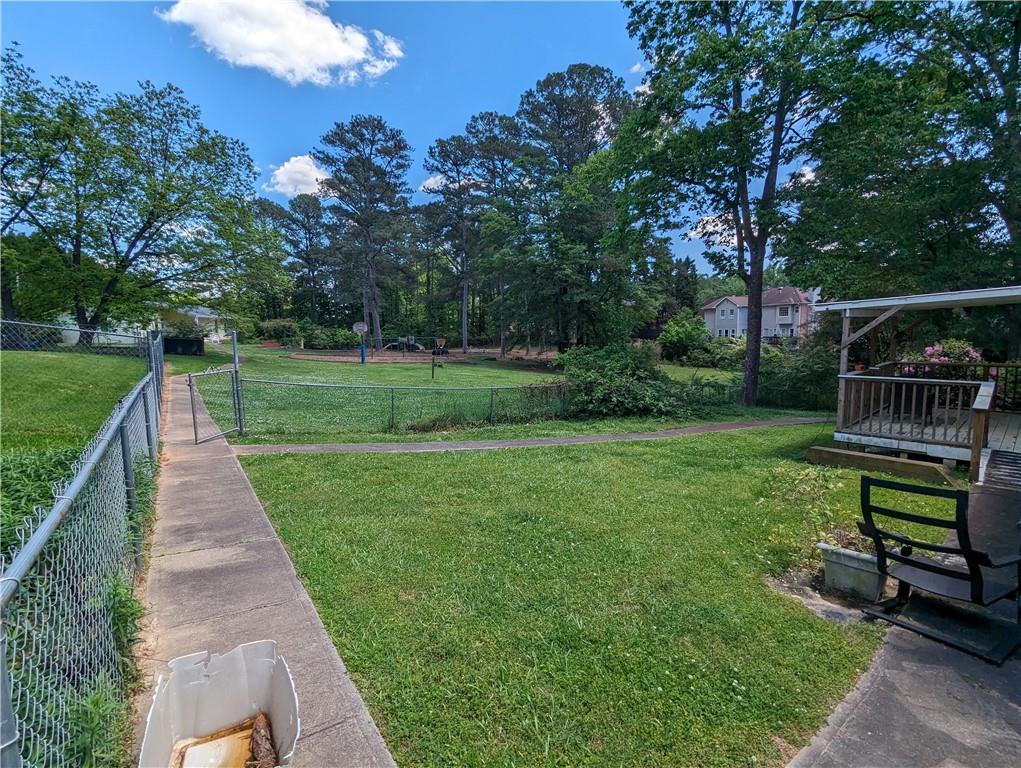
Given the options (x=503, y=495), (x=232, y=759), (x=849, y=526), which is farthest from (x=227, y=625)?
(x=849, y=526)

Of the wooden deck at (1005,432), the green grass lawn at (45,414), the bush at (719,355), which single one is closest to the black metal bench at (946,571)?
the wooden deck at (1005,432)

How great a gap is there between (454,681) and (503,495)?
3.07m

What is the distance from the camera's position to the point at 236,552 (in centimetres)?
365

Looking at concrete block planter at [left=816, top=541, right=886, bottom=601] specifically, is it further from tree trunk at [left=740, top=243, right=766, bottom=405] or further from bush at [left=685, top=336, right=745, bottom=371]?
bush at [left=685, top=336, right=745, bottom=371]

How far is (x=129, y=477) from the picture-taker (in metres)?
3.57

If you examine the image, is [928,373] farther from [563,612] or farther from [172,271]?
[172,271]

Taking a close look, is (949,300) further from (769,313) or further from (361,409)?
(769,313)

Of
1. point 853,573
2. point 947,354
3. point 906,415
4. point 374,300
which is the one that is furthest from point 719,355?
point 853,573

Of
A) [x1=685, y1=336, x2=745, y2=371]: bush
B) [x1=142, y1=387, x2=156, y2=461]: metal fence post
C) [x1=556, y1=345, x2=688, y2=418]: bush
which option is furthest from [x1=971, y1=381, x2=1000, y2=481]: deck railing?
[x1=685, y1=336, x2=745, y2=371]: bush

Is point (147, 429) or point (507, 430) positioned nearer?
point (147, 429)

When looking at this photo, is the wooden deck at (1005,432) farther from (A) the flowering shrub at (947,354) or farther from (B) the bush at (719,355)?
(B) the bush at (719,355)

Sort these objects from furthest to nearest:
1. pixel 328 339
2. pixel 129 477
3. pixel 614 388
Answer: pixel 328 339, pixel 614 388, pixel 129 477

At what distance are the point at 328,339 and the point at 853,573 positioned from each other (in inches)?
1608

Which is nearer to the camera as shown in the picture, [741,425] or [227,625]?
[227,625]
